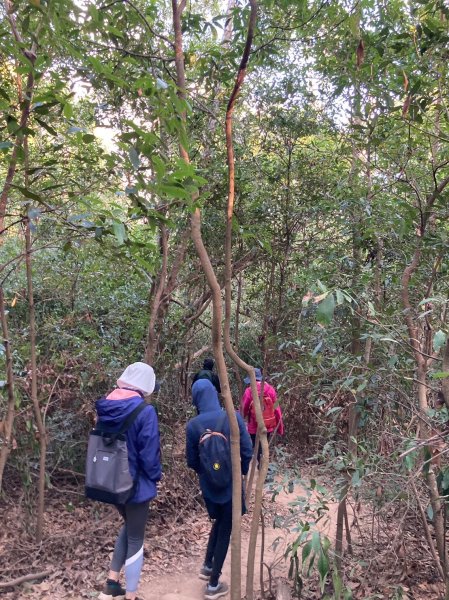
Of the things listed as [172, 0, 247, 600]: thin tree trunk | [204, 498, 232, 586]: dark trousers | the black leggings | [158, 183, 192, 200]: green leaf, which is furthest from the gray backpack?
[158, 183, 192, 200]: green leaf

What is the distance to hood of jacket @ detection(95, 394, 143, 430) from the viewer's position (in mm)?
3484

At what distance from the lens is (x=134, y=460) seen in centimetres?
350

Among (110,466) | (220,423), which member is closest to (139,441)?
(110,466)

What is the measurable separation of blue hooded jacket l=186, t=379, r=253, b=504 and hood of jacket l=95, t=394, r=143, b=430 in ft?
1.85

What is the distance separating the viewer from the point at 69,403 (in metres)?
5.34

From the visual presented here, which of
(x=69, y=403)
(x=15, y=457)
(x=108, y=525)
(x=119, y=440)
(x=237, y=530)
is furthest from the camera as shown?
(x=69, y=403)

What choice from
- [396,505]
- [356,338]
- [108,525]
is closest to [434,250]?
[356,338]

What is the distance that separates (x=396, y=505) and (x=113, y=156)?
3033 millimetres

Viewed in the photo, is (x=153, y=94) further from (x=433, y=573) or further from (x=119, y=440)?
(x=433, y=573)

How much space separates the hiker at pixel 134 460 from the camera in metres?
3.49

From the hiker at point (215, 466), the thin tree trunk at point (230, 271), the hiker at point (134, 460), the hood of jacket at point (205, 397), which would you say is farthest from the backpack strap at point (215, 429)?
the thin tree trunk at point (230, 271)

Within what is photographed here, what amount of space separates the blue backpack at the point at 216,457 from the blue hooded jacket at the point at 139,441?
0.38m

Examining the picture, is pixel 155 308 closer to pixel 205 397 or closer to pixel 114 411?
pixel 205 397

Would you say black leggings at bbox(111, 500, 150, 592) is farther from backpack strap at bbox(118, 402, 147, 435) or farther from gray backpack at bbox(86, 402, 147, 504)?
backpack strap at bbox(118, 402, 147, 435)
